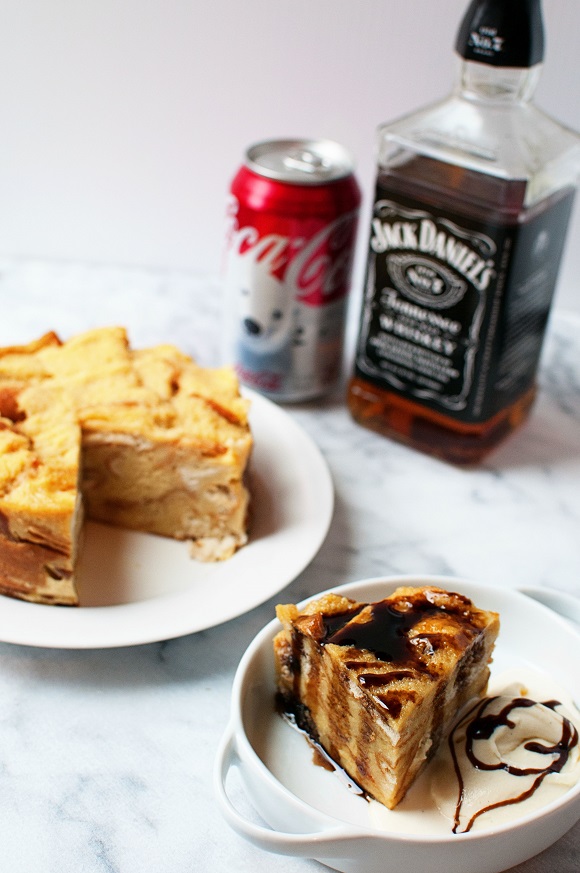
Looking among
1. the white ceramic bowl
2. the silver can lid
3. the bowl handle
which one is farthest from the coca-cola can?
the bowl handle

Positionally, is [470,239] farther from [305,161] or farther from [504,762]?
[504,762]

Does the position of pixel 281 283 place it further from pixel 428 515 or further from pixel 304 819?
pixel 304 819

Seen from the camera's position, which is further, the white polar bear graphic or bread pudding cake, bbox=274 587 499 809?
the white polar bear graphic

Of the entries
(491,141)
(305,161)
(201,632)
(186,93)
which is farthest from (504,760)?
(186,93)

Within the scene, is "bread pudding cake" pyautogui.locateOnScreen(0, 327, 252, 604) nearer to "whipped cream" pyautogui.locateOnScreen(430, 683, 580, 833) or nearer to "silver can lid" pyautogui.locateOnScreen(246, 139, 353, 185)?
"silver can lid" pyautogui.locateOnScreen(246, 139, 353, 185)

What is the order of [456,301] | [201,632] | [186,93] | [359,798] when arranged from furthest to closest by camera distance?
[186,93], [456,301], [201,632], [359,798]

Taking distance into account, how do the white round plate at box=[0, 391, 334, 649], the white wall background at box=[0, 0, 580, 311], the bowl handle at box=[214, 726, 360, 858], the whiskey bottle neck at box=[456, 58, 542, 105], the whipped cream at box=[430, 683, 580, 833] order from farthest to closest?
the white wall background at box=[0, 0, 580, 311] < the whiskey bottle neck at box=[456, 58, 542, 105] < the white round plate at box=[0, 391, 334, 649] < the whipped cream at box=[430, 683, 580, 833] < the bowl handle at box=[214, 726, 360, 858]

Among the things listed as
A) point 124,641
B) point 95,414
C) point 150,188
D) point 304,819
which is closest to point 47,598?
point 124,641
